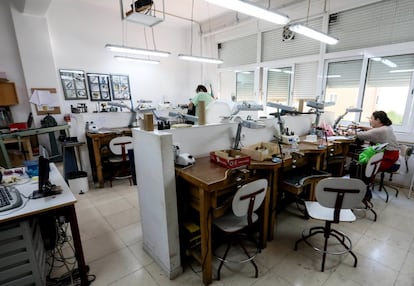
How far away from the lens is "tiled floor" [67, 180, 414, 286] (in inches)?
70.5

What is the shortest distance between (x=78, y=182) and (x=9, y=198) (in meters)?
2.02

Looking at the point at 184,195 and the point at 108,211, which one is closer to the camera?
the point at 184,195

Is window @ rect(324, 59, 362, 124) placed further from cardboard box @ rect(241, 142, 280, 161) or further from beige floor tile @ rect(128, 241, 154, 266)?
beige floor tile @ rect(128, 241, 154, 266)

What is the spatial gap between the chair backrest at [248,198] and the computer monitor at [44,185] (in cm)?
143

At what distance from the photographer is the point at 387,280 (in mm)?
1767

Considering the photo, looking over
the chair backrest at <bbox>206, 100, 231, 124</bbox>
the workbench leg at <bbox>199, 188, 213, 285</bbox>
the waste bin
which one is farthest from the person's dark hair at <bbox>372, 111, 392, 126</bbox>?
the waste bin

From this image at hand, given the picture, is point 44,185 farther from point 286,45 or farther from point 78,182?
point 286,45

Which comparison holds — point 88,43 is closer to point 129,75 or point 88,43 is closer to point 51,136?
point 129,75

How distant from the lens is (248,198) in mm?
1604

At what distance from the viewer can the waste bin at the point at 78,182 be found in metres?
3.38

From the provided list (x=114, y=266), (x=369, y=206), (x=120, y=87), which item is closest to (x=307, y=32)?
(x=369, y=206)

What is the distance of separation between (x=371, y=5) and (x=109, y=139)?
17.3 ft

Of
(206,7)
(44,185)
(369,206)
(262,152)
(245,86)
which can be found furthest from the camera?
(245,86)

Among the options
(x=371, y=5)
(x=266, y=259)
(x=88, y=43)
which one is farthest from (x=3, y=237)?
(x=371, y=5)
